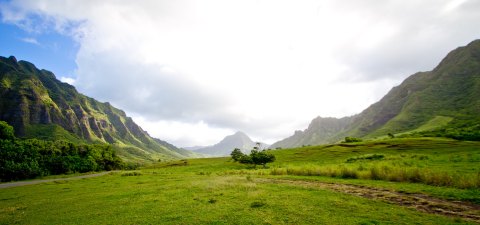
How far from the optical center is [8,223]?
20391 millimetres

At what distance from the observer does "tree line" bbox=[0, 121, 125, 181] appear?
71938 millimetres

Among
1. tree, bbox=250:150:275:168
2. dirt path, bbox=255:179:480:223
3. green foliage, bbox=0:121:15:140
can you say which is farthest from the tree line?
dirt path, bbox=255:179:480:223

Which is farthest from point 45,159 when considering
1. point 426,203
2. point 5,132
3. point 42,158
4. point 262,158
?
point 426,203

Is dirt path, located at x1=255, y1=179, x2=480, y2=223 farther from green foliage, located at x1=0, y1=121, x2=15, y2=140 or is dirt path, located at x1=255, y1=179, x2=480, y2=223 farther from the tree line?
green foliage, located at x1=0, y1=121, x2=15, y2=140

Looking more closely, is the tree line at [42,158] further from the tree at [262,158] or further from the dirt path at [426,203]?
the dirt path at [426,203]

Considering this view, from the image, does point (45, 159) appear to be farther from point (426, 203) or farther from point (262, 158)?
point (426, 203)

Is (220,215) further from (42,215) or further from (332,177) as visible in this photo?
(332,177)

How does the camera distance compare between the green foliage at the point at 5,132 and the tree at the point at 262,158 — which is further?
the green foliage at the point at 5,132

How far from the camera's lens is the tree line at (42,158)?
71938 millimetres

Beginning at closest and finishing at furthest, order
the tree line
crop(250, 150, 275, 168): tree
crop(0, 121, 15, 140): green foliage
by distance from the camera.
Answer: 1. the tree line
2. crop(250, 150, 275, 168): tree
3. crop(0, 121, 15, 140): green foliage

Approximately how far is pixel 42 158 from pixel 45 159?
110 cm

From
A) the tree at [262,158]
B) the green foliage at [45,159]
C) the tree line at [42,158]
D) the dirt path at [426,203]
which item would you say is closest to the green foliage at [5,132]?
the tree line at [42,158]

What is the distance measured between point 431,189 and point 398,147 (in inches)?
2847

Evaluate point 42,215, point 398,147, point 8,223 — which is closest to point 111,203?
point 42,215
